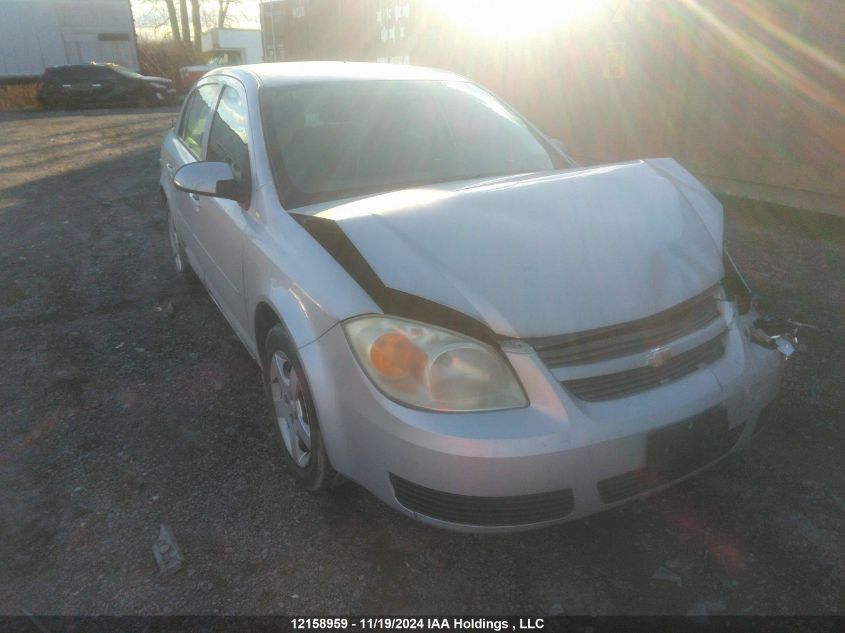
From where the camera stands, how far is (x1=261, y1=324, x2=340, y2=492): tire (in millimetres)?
2339

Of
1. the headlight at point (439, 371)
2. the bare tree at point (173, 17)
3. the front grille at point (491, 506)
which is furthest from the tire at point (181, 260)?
the bare tree at point (173, 17)

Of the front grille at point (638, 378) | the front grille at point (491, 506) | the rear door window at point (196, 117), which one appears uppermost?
the rear door window at point (196, 117)

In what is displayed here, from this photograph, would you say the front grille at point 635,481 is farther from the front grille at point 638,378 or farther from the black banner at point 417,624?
the black banner at point 417,624

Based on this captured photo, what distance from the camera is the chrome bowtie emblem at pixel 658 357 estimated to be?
201 centimetres

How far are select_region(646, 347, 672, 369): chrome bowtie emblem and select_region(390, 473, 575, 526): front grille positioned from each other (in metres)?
0.47

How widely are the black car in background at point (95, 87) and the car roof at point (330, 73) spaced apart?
805 inches

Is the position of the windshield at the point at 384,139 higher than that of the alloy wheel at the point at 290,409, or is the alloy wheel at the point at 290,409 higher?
the windshield at the point at 384,139

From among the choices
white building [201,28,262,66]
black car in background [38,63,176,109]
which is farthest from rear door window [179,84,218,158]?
white building [201,28,262,66]

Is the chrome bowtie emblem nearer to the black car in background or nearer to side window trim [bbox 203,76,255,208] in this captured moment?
side window trim [bbox 203,76,255,208]

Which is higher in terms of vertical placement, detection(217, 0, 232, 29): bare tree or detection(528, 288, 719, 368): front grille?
detection(528, 288, 719, 368): front grille

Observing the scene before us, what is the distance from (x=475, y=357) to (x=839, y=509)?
157 centimetres

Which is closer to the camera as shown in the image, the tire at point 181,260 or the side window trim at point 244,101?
the side window trim at point 244,101

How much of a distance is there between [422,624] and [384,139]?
2.08 meters

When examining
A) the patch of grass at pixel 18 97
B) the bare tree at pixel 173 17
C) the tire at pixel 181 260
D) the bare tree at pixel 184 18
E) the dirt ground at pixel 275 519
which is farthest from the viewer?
the bare tree at pixel 173 17
